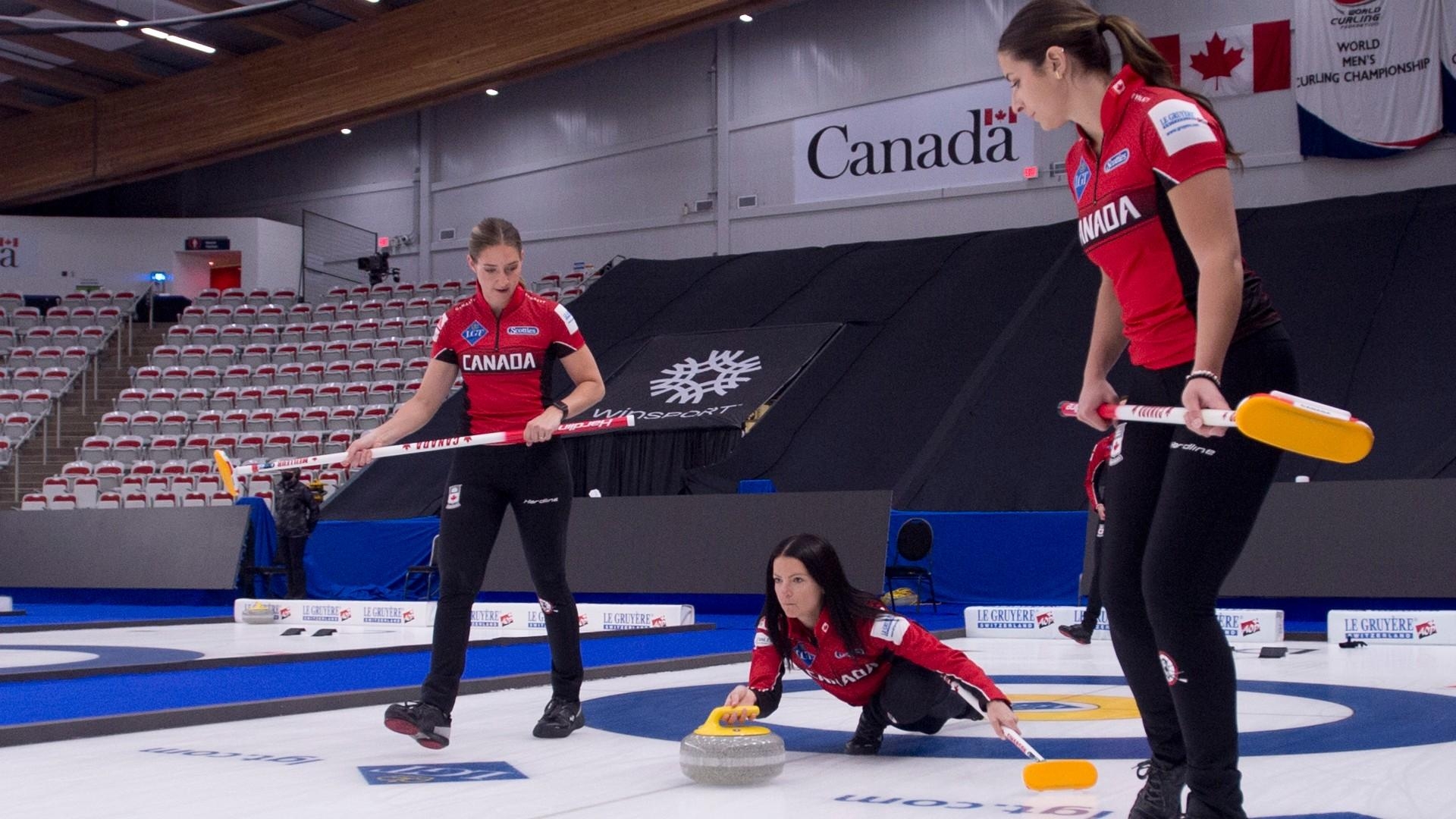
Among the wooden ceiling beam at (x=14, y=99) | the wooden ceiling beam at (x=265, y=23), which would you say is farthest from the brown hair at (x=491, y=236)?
the wooden ceiling beam at (x=14, y=99)

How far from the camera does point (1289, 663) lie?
22.6 feet

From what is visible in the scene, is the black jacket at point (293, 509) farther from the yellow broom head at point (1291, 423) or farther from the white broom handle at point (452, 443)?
the yellow broom head at point (1291, 423)

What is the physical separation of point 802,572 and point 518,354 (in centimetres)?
132

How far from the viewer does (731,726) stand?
11.2 ft

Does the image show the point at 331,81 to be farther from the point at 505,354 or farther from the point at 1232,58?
the point at 505,354

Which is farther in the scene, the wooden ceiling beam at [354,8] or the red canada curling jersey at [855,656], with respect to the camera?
the wooden ceiling beam at [354,8]

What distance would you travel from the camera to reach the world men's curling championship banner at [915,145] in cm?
1923

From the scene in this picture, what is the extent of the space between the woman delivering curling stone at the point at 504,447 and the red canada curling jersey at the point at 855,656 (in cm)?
83

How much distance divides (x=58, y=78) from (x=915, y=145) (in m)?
14.3

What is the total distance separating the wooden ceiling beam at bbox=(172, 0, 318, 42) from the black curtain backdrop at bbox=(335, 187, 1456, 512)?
7.44m

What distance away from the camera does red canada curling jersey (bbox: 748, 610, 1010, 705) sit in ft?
12.2

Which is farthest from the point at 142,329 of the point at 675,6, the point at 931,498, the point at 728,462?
the point at 931,498

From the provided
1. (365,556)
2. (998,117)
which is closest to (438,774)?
(365,556)

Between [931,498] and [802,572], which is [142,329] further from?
[802,572]
